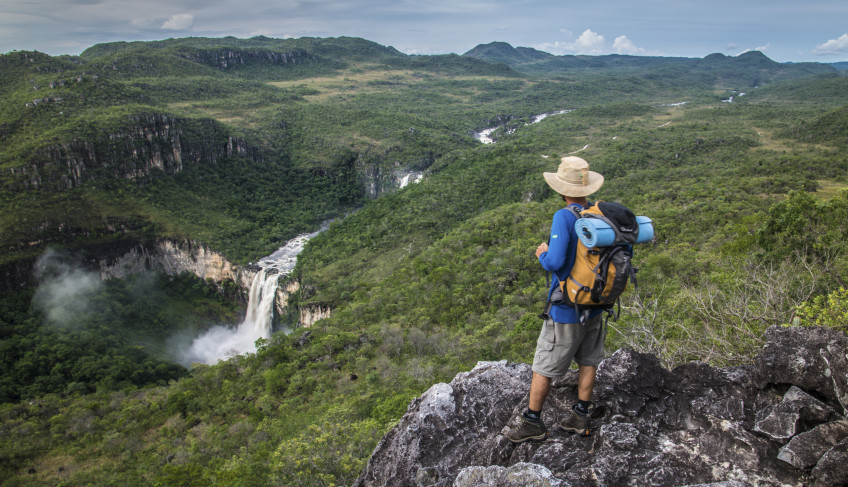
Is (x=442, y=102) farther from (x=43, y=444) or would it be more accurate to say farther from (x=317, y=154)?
(x=43, y=444)

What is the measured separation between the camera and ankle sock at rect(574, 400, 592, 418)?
16.8 feet

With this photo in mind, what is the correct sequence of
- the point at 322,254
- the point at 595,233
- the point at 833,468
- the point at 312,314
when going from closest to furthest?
1. the point at 833,468
2. the point at 595,233
3. the point at 312,314
4. the point at 322,254

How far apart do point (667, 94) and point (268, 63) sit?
508 ft

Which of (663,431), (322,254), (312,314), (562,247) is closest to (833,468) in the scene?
(663,431)

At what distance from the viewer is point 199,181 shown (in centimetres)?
7419

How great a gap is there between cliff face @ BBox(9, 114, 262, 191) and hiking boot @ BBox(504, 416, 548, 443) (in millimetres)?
66786

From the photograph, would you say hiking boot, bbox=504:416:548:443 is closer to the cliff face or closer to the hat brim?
the hat brim

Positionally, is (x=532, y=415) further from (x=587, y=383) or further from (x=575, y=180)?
(x=575, y=180)

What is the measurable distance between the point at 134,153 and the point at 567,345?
7518 centimetres

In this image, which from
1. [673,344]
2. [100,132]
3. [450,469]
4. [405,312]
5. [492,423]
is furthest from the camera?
[100,132]

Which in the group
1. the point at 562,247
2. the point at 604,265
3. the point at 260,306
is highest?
the point at 562,247

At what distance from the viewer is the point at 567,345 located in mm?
5051

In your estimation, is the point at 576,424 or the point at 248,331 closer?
the point at 576,424

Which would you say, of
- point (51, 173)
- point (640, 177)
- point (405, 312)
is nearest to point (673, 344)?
point (405, 312)
